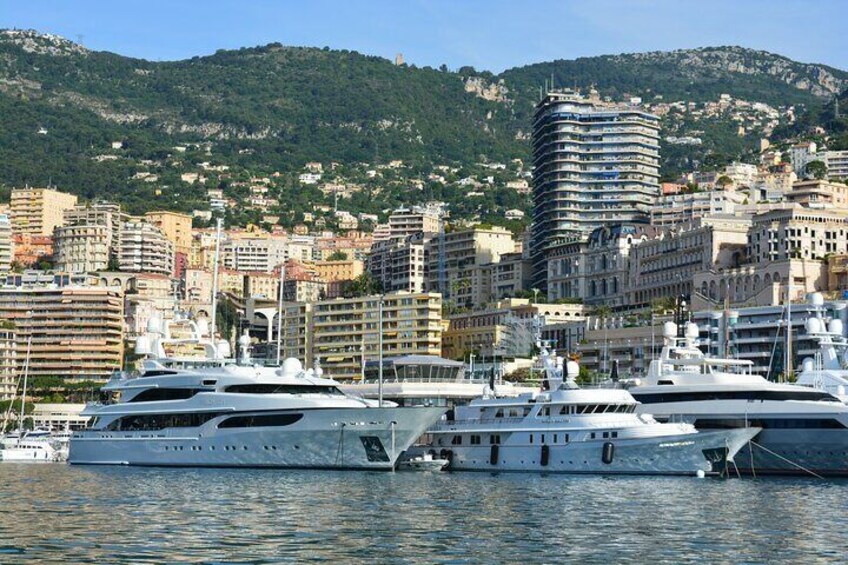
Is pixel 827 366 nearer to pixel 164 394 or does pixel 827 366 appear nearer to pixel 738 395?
pixel 738 395

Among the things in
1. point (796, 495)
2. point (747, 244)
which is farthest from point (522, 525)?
point (747, 244)

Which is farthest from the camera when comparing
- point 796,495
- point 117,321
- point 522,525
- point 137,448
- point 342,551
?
point 117,321

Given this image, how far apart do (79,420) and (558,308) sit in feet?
169

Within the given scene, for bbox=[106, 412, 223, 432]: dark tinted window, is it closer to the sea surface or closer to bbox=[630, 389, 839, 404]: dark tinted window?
the sea surface

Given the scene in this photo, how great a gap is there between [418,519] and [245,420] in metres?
27.8

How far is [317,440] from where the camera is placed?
7644 centimetres

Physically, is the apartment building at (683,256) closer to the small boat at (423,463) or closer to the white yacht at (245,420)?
the small boat at (423,463)

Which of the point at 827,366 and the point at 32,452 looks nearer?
the point at 827,366

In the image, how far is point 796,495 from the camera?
62.5 meters

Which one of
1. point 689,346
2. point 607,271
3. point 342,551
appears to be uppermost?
point 607,271

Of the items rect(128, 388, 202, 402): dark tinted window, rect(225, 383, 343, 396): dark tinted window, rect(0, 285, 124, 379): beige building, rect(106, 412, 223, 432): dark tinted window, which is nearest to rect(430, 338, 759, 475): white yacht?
rect(225, 383, 343, 396): dark tinted window

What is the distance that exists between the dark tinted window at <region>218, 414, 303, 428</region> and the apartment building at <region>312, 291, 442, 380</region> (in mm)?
84820

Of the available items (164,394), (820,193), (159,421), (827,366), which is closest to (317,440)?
(164,394)

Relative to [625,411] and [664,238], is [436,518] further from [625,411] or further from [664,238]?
[664,238]
